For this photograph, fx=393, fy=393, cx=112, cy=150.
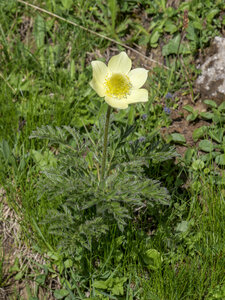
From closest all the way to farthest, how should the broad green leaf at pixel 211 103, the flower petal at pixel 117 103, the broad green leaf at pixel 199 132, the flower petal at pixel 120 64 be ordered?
the flower petal at pixel 117 103 < the flower petal at pixel 120 64 < the broad green leaf at pixel 199 132 < the broad green leaf at pixel 211 103

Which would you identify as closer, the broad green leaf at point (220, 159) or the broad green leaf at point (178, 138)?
the broad green leaf at point (220, 159)

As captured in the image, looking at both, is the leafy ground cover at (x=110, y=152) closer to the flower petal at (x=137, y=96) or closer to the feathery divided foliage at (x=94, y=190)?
the feathery divided foliage at (x=94, y=190)

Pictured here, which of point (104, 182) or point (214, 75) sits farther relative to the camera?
point (214, 75)

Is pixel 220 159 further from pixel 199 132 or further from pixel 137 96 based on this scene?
pixel 137 96

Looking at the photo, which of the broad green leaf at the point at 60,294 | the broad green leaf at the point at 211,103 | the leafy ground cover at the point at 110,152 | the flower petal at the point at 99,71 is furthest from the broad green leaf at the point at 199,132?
the broad green leaf at the point at 60,294

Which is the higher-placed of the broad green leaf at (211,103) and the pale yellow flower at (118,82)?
the pale yellow flower at (118,82)

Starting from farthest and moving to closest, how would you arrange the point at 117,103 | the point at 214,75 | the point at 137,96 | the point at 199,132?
the point at 214,75
the point at 199,132
the point at 137,96
the point at 117,103

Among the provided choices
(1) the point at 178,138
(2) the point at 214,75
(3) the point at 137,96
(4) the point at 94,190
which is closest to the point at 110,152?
(4) the point at 94,190
